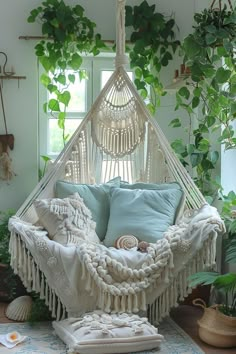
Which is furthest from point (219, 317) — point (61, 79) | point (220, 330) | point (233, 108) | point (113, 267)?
point (61, 79)

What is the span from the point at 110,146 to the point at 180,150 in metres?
0.45

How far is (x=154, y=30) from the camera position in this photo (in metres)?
3.86

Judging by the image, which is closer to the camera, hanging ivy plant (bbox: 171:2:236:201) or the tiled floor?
the tiled floor

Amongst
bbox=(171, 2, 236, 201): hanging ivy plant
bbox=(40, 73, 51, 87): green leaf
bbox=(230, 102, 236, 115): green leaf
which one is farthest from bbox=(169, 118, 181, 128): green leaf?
bbox=(40, 73, 51, 87): green leaf

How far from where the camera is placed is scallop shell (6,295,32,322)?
124 inches

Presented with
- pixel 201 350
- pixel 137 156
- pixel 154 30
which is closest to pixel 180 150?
pixel 137 156

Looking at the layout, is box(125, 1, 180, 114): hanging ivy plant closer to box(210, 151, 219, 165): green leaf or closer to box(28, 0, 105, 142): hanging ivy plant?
box(28, 0, 105, 142): hanging ivy plant

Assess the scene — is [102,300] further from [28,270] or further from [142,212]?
[142,212]

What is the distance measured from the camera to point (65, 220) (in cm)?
312

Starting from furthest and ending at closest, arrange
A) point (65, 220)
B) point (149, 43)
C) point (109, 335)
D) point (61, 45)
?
point (149, 43) < point (61, 45) < point (65, 220) < point (109, 335)

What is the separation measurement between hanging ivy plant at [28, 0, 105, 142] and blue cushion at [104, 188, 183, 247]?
837mm

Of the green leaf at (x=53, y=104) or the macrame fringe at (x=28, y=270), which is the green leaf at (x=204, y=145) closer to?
the green leaf at (x=53, y=104)

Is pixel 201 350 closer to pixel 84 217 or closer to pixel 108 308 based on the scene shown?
pixel 108 308

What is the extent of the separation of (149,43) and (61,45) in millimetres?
589
